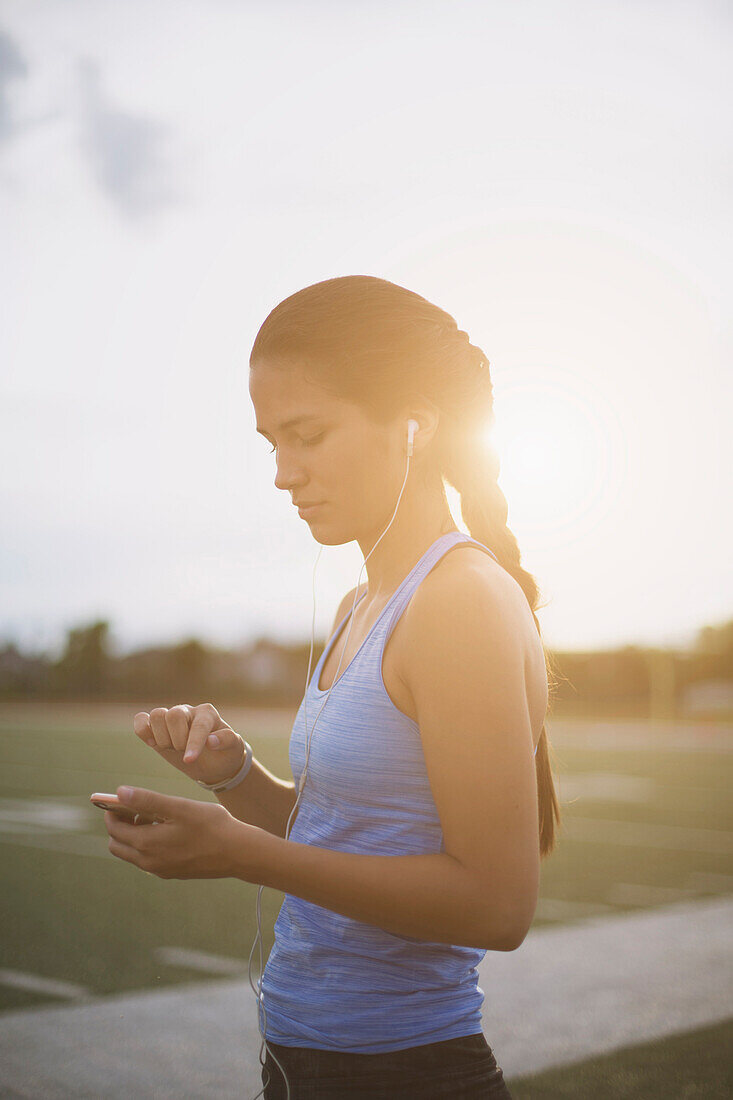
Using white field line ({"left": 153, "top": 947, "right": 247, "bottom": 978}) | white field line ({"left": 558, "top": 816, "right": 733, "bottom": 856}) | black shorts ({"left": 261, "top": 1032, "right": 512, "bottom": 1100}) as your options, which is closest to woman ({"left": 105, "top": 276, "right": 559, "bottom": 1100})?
black shorts ({"left": 261, "top": 1032, "right": 512, "bottom": 1100})

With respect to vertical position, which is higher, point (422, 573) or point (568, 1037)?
point (422, 573)

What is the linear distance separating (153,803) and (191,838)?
7cm

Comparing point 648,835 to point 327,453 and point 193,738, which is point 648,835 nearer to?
point 193,738

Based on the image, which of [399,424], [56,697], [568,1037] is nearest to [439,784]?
[399,424]

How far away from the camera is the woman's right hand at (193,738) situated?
5.70ft

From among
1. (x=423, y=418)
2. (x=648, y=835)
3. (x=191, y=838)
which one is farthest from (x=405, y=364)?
(x=648, y=835)

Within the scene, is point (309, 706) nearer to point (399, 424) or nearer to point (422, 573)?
point (422, 573)

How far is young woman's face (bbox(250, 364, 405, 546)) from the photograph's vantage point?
64.7 inches

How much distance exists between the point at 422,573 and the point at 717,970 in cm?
503

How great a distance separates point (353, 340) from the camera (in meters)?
1.65

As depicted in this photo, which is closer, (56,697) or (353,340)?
(353,340)

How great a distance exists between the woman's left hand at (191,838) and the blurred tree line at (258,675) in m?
36.2

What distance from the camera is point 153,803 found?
1366mm

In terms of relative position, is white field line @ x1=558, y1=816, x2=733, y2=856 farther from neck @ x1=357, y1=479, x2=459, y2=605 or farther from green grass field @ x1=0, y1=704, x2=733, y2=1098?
neck @ x1=357, y1=479, x2=459, y2=605
